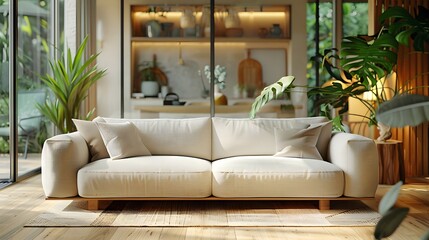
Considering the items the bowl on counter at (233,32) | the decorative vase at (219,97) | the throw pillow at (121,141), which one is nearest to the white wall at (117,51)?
the bowl on counter at (233,32)

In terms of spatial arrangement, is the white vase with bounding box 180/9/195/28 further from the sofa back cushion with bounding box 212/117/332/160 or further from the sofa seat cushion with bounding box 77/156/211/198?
the sofa seat cushion with bounding box 77/156/211/198

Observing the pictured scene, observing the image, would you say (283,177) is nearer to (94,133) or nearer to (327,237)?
(327,237)

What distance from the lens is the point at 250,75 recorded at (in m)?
7.18

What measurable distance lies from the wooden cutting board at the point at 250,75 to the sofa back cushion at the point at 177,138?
6.34 ft

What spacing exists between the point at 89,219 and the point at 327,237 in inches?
61.4

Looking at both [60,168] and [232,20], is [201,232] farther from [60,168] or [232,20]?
[232,20]

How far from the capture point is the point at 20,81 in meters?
6.22

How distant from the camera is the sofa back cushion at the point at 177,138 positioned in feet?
17.1

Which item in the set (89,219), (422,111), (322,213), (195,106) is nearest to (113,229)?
(89,219)

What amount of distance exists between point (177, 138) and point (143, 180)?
2.58 feet

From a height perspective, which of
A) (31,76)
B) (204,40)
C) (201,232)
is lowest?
(201,232)

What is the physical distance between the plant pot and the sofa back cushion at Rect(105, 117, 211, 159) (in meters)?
1.99

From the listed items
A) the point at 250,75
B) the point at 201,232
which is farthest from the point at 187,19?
the point at 201,232

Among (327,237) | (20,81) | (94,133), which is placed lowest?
(327,237)
